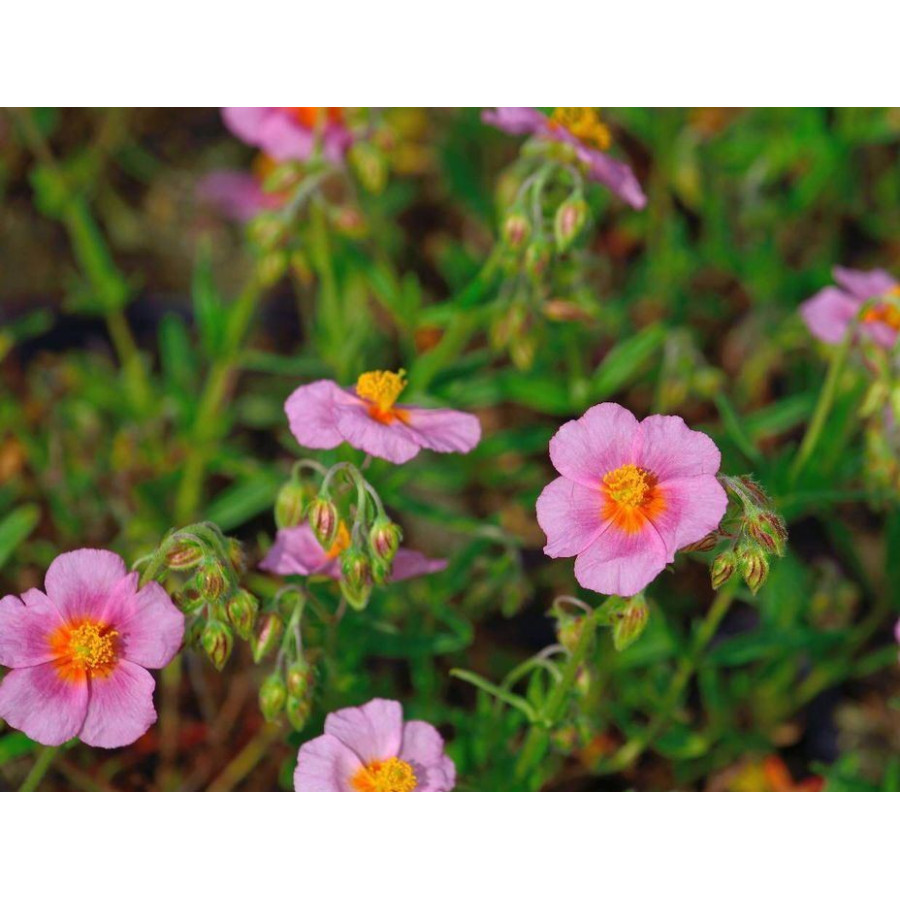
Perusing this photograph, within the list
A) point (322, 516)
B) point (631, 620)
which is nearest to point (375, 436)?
point (322, 516)

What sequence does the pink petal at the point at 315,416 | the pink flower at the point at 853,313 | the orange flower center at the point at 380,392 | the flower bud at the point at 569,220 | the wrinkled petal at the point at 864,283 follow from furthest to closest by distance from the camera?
1. the wrinkled petal at the point at 864,283
2. the pink flower at the point at 853,313
3. the flower bud at the point at 569,220
4. the orange flower center at the point at 380,392
5. the pink petal at the point at 315,416

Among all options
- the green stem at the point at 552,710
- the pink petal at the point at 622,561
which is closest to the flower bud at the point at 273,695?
the green stem at the point at 552,710

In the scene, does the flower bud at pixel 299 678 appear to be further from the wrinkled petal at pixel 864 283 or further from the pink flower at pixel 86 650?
the wrinkled petal at pixel 864 283

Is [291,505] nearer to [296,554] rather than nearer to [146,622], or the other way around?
[296,554]

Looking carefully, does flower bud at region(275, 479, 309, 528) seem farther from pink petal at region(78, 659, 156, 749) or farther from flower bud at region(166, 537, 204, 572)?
pink petal at region(78, 659, 156, 749)

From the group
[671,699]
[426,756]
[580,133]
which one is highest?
[580,133]

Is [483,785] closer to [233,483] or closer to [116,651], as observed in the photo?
[116,651]

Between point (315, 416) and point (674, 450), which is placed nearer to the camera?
point (674, 450)

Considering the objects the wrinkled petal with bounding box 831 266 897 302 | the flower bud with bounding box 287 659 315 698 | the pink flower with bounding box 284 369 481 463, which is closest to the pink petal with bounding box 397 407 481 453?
the pink flower with bounding box 284 369 481 463
